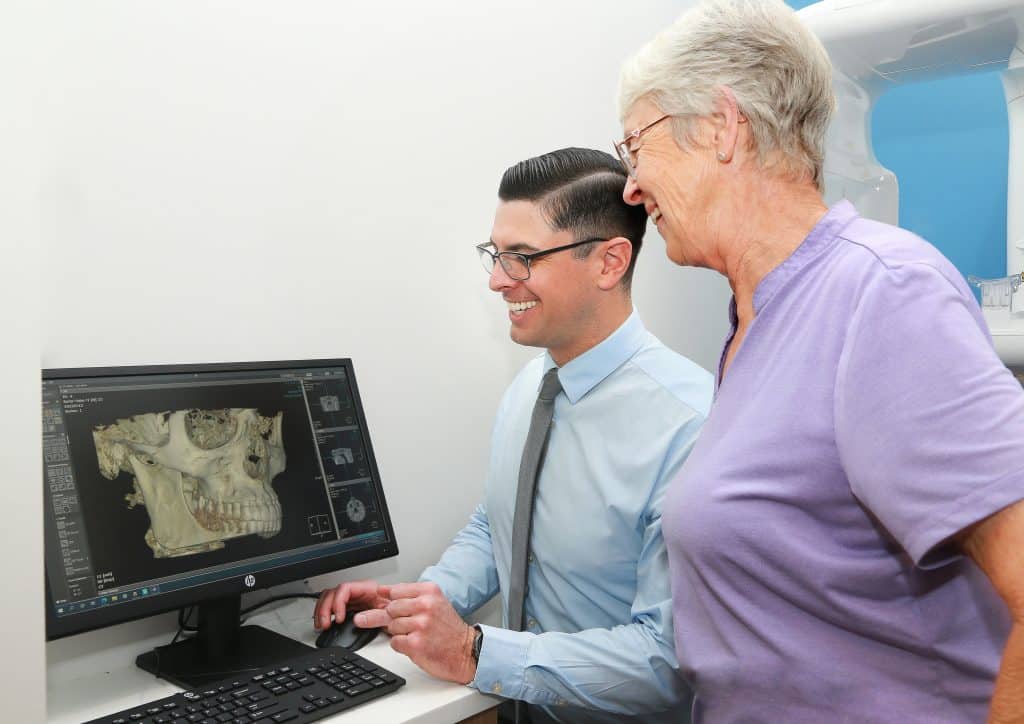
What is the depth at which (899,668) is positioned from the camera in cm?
94

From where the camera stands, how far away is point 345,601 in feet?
5.38

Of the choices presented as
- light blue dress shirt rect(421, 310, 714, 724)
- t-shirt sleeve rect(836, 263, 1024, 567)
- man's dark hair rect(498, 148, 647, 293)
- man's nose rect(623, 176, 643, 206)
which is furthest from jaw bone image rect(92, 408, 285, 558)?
t-shirt sleeve rect(836, 263, 1024, 567)

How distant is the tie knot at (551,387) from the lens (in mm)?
1743

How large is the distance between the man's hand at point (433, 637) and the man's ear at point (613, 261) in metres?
0.67

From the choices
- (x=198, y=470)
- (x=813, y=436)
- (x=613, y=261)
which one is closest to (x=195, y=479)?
(x=198, y=470)

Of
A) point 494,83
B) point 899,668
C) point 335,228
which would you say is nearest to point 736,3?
point 899,668

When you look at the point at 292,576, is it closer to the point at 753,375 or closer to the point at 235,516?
the point at 235,516

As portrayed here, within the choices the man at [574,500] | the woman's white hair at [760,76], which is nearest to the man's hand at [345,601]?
the man at [574,500]

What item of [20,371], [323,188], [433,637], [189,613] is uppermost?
[323,188]

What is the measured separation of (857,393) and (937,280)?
0.13 metres

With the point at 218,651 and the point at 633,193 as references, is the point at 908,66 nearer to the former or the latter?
the point at 633,193

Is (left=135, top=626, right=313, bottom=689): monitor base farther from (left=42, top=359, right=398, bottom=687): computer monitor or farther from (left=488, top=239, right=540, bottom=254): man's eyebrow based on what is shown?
(left=488, top=239, right=540, bottom=254): man's eyebrow

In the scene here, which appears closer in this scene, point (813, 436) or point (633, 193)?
point (813, 436)

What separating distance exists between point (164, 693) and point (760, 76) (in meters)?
1.25
